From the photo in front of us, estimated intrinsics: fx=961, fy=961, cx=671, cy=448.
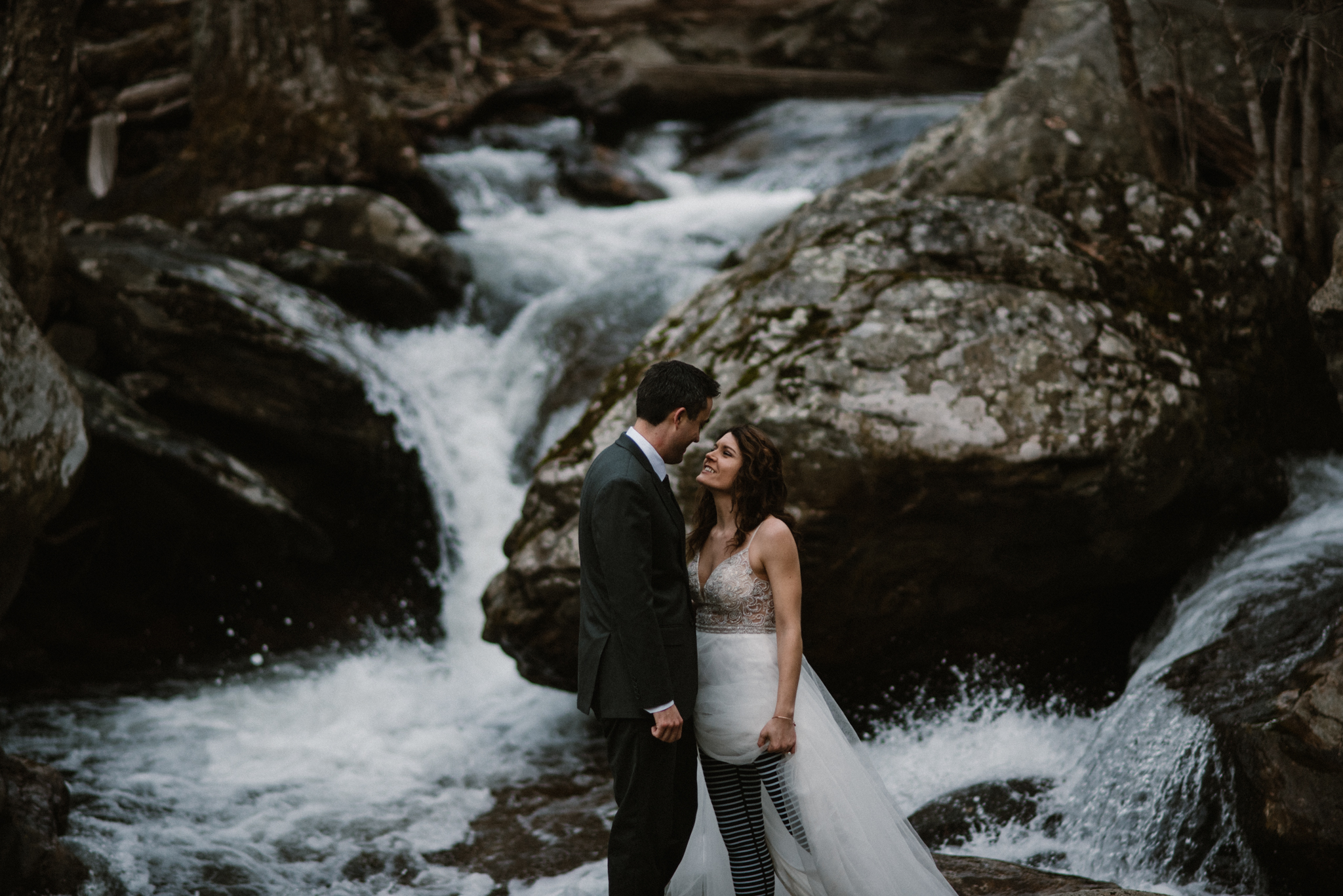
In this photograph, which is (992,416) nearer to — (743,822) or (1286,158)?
(743,822)

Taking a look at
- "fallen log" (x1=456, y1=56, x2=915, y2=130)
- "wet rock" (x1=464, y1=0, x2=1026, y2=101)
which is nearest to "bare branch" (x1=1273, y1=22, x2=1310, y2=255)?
"fallen log" (x1=456, y1=56, x2=915, y2=130)

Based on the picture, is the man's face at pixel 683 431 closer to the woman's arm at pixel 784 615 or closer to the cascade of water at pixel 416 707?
the woman's arm at pixel 784 615

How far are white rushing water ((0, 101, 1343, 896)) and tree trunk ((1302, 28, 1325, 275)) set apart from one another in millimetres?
1502

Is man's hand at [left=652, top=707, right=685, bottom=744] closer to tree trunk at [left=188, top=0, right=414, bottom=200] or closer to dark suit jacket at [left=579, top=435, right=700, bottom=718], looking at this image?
dark suit jacket at [left=579, top=435, right=700, bottom=718]

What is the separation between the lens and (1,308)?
4594mm

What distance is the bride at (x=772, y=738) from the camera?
2.99m

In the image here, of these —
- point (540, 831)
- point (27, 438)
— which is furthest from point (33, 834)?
point (540, 831)

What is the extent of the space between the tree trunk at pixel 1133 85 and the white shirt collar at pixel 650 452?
4708mm

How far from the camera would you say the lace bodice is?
3.13m

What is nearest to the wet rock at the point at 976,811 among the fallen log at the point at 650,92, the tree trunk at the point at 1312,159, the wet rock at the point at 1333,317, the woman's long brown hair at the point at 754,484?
the woman's long brown hair at the point at 754,484

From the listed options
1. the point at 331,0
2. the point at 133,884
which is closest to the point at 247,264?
the point at 331,0

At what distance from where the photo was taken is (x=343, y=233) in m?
8.94

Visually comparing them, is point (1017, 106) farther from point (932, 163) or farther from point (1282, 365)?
point (1282, 365)

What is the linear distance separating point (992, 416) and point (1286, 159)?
123 inches
